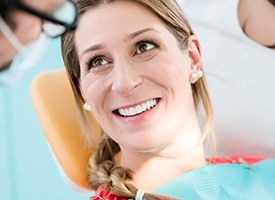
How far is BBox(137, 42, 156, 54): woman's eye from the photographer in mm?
1288

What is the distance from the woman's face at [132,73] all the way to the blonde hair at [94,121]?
0.02 meters

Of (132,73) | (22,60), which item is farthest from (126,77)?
(22,60)

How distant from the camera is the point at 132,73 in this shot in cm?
126

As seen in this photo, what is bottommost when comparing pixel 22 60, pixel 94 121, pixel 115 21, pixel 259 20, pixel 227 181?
pixel 227 181

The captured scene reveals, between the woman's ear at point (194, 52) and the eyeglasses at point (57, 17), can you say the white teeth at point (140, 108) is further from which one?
the eyeglasses at point (57, 17)

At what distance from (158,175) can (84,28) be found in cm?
41

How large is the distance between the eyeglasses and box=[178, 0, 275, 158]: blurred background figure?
104 centimetres

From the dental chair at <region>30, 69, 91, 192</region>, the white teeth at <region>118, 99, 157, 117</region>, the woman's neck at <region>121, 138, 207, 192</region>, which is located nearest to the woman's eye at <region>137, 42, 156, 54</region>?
the white teeth at <region>118, 99, 157, 117</region>

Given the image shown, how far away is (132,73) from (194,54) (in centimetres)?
23

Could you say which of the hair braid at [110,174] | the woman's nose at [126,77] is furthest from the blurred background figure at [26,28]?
the hair braid at [110,174]

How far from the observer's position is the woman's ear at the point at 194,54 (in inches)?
55.2

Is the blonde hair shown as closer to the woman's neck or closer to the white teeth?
the woman's neck

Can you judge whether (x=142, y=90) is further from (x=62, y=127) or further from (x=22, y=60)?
(x=22, y=60)

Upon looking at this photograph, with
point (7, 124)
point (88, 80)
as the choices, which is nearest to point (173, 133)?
point (88, 80)
